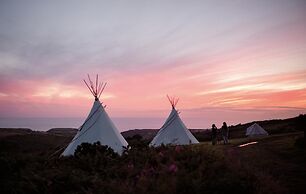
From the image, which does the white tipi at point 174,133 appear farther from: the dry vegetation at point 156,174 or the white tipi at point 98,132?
the dry vegetation at point 156,174

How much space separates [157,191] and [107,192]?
111cm

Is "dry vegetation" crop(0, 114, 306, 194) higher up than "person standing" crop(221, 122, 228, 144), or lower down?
lower down

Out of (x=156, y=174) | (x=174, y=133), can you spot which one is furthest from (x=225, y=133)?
(x=156, y=174)

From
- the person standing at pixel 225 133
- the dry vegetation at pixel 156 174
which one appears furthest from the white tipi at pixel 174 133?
the dry vegetation at pixel 156 174

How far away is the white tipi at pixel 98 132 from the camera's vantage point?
1761 cm

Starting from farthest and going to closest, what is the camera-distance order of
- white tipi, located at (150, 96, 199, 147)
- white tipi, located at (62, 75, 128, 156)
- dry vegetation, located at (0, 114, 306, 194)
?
1. white tipi, located at (150, 96, 199, 147)
2. white tipi, located at (62, 75, 128, 156)
3. dry vegetation, located at (0, 114, 306, 194)

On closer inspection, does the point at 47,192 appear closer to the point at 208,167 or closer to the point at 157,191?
the point at 157,191

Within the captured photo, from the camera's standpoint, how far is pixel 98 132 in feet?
59.0

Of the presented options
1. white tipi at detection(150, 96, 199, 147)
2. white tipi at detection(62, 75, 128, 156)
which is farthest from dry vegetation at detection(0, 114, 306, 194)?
white tipi at detection(150, 96, 199, 147)

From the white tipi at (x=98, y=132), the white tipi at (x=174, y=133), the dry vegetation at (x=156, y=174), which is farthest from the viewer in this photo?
the white tipi at (x=174, y=133)

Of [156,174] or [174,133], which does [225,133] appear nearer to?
[174,133]

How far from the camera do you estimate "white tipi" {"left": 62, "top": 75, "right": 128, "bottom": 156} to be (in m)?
17.6

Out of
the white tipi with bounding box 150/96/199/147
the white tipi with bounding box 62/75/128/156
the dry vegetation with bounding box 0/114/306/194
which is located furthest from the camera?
the white tipi with bounding box 150/96/199/147

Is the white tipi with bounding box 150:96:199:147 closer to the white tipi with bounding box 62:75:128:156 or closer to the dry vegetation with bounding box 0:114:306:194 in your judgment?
the white tipi with bounding box 62:75:128:156
